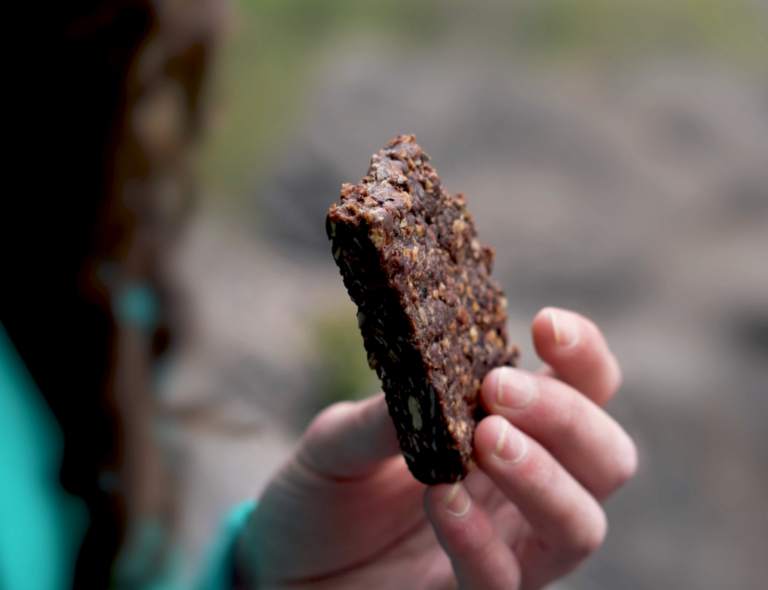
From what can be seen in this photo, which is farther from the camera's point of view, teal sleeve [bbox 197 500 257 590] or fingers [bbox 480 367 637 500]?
teal sleeve [bbox 197 500 257 590]

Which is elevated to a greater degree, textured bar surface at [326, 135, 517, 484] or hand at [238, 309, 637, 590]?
textured bar surface at [326, 135, 517, 484]

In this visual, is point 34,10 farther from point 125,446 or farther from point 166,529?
point 166,529

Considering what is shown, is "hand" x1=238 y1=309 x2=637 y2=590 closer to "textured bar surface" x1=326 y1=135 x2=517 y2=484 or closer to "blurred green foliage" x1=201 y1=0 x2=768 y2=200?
"textured bar surface" x1=326 y1=135 x2=517 y2=484

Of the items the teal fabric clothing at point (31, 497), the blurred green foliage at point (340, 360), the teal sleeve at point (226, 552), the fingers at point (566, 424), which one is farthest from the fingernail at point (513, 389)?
the blurred green foliage at point (340, 360)

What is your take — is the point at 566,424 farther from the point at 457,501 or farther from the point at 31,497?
the point at 31,497

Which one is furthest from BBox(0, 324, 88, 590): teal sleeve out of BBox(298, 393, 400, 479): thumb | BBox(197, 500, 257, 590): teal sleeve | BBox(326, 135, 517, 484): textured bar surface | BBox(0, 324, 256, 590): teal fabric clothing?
A: BBox(326, 135, 517, 484): textured bar surface

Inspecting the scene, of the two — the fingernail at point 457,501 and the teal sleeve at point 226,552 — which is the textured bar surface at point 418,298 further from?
the teal sleeve at point 226,552

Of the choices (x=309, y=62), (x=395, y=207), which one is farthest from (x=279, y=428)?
(x=395, y=207)

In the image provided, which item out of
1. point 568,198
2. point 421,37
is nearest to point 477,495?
point 568,198
